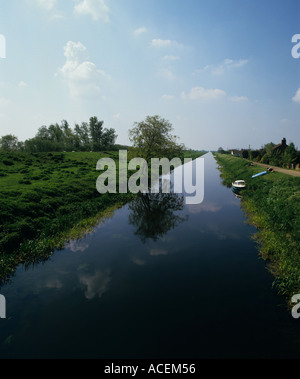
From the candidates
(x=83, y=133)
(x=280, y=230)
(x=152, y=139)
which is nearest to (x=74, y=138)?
(x=83, y=133)

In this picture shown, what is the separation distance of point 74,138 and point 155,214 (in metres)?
108

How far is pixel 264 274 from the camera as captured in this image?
11500 mm

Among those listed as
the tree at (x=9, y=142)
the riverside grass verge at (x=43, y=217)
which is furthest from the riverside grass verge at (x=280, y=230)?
the tree at (x=9, y=142)

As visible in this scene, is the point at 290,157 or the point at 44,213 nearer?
the point at 44,213

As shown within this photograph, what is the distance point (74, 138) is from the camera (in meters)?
114

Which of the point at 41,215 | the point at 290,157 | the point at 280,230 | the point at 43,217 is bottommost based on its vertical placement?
the point at 280,230

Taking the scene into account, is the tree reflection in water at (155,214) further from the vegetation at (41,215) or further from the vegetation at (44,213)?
the vegetation at (41,215)

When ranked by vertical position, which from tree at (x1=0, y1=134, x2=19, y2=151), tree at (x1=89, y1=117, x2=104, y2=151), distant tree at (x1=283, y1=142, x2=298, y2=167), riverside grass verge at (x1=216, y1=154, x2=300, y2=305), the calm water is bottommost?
the calm water

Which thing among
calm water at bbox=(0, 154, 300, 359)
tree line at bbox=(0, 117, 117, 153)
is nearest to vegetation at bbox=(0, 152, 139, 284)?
calm water at bbox=(0, 154, 300, 359)

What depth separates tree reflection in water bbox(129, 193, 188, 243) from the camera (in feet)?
60.7

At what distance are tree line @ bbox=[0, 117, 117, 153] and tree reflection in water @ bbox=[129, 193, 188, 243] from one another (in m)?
83.8

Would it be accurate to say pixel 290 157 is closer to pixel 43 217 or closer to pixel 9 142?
pixel 43 217

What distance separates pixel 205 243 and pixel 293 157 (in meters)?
50.3

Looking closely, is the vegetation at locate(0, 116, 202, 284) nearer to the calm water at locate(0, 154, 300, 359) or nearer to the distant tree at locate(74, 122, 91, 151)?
the calm water at locate(0, 154, 300, 359)
